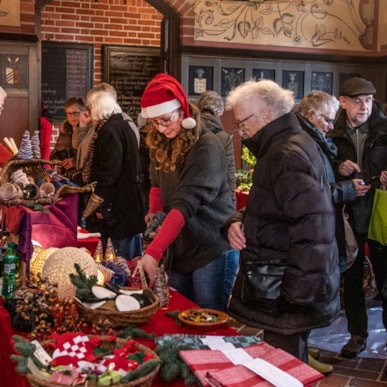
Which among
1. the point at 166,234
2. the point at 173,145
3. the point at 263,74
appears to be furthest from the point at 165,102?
the point at 263,74

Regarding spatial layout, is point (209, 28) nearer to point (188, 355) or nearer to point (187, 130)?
point (187, 130)

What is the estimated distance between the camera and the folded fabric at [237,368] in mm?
1971

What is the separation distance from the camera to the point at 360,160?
4.68 metres

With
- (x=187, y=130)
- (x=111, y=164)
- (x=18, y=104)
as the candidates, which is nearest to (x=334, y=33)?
(x=18, y=104)

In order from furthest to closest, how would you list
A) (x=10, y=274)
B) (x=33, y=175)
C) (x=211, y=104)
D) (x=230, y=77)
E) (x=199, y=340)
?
(x=230, y=77), (x=211, y=104), (x=33, y=175), (x=10, y=274), (x=199, y=340)

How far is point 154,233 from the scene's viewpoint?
3.36m

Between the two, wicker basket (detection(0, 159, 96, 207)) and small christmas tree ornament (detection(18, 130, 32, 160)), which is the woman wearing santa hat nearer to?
wicker basket (detection(0, 159, 96, 207))

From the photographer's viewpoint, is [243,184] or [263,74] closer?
[243,184]

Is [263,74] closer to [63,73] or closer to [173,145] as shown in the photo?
[63,73]

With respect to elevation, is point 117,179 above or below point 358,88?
below

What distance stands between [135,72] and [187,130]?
7480mm

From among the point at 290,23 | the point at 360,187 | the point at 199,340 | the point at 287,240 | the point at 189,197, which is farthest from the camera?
the point at 290,23

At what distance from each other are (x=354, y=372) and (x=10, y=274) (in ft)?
8.01

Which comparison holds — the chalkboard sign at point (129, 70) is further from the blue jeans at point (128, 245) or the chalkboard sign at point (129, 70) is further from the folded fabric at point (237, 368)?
the folded fabric at point (237, 368)
